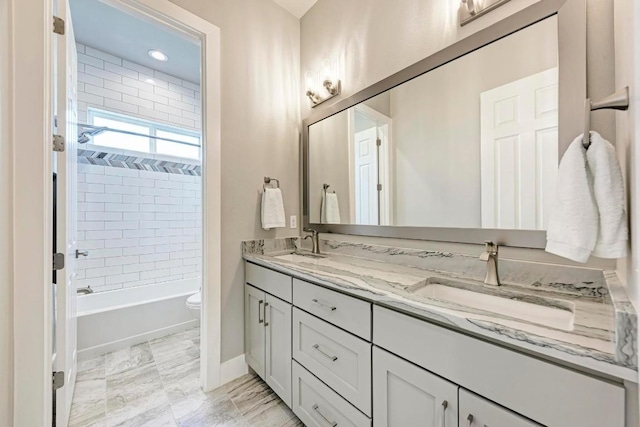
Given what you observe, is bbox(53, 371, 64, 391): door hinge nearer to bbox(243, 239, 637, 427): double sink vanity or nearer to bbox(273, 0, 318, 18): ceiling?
bbox(243, 239, 637, 427): double sink vanity

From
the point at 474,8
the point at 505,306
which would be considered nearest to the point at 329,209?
the point at 505,306

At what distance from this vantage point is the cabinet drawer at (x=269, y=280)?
1.48 m

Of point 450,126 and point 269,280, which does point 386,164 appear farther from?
point 269,280

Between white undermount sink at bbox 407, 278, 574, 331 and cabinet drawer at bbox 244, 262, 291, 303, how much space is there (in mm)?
695

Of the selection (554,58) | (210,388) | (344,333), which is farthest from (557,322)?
(210,388)

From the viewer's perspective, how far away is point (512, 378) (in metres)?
0.68

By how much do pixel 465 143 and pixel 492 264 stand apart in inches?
22.5

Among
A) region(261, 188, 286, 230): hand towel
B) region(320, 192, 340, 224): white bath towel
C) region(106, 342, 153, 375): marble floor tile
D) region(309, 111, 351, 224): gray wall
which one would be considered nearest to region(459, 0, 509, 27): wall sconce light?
region(309, 111, 351, 224): gray wall

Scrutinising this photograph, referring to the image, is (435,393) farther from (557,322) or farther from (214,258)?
(214,258)

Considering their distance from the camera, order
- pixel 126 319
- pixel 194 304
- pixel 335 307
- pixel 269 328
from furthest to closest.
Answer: pixel 194 304 < pixel 126 319 < pixel 269 328 < pixel 335 307

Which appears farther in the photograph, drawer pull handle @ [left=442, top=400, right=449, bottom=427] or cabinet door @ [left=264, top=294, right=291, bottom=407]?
cabinet door @ [left=264, top=294, right=291, bottom=407]

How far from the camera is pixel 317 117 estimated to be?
2.07 meters

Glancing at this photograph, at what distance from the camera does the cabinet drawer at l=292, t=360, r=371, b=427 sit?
3.64ft

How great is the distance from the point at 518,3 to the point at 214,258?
2024 mm
